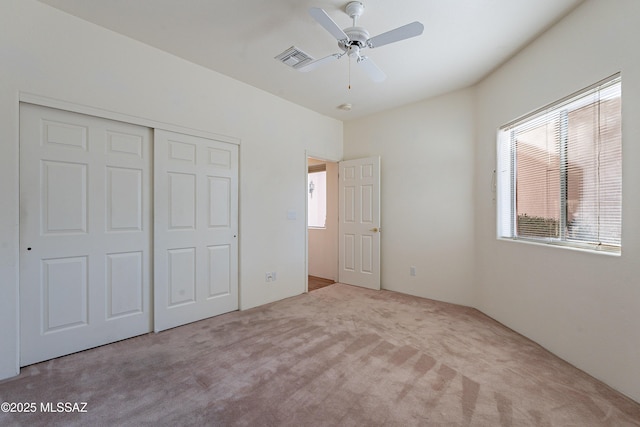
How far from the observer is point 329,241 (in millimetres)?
5258

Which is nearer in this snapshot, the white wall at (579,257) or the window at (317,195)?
the white wall at (579,257)

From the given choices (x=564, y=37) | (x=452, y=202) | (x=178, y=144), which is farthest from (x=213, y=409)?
(x=564, y=37)

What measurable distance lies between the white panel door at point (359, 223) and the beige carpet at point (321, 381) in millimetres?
1577

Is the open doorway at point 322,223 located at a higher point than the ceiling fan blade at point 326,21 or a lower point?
lower

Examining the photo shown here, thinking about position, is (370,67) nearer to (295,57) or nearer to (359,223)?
(295,57)

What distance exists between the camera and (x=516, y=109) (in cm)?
290

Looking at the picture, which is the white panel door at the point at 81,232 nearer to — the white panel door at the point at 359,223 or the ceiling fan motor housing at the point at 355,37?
the ceiling fan motor housing at the point at 355,37

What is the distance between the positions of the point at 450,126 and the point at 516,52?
110 centimetres

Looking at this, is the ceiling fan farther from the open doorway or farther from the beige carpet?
the open doorway

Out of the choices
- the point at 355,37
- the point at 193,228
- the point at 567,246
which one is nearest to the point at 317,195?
the point at 193,228

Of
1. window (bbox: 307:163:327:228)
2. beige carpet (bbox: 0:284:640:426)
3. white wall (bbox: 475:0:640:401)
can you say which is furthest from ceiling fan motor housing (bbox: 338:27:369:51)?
window (bbox: 307:163:327:228)

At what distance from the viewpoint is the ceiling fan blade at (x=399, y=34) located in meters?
1.89

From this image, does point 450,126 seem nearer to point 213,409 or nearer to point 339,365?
point 339,365

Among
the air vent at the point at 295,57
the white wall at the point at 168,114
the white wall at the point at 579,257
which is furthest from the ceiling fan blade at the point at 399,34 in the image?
the white wall at the point at 168,114
